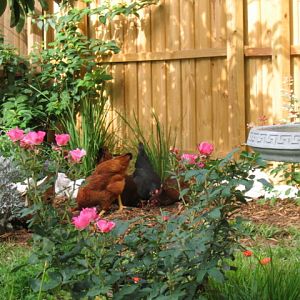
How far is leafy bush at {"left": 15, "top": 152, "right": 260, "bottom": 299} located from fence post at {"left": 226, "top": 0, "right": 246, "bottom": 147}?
4974 mm

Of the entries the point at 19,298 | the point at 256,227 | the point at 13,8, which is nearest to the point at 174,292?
the point at 19,298

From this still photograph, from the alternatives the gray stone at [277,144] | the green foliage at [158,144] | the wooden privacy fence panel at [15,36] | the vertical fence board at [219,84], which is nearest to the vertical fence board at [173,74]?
the green foliage at [158,144]

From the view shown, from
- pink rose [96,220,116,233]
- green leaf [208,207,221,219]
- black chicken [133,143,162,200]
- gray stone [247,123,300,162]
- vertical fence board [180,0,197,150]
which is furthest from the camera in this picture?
vertical fence board [180,0,197,150]

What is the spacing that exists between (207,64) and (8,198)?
3106 mm

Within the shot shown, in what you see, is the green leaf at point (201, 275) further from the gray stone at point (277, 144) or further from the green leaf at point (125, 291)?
the gray stone at point (277, 144)

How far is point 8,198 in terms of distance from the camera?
612 cm

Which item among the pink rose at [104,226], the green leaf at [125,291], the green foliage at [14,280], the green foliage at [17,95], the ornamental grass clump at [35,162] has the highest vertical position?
the green foliage at [17,95]

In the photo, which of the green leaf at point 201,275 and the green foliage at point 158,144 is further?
the green foliage at point 158,144

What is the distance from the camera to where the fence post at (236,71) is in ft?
26.1

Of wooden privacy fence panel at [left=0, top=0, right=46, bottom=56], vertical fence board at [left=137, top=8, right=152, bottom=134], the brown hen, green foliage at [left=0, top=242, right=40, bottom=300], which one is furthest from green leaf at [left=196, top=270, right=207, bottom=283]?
wooden privacy fence panel at [left=0, top=0, right=46, bottom=56]

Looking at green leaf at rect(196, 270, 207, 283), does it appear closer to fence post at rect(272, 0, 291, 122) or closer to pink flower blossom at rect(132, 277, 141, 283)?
pink flower blossom at rect(132, 277, 141, 283)

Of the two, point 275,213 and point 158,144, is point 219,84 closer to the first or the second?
point 158,144

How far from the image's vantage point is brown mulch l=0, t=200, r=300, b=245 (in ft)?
20.1

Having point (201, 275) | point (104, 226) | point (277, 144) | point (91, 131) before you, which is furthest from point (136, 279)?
point (91, 131)
